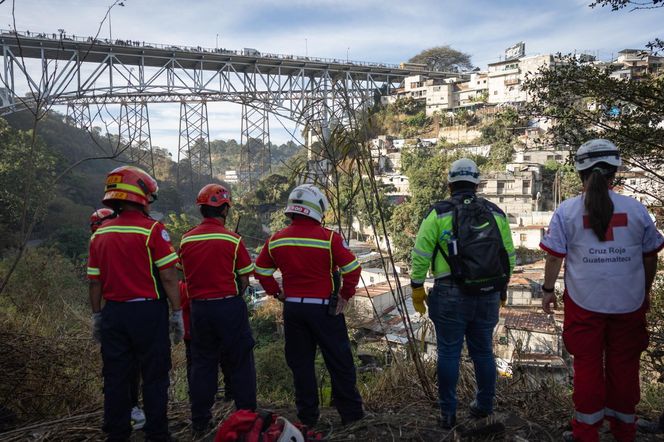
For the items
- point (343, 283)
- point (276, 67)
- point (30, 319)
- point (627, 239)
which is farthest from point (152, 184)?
point (276, 67)

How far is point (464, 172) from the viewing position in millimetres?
2801

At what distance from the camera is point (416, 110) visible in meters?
52.0

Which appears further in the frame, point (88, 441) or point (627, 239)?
point (88, 441)

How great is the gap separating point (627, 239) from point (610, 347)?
0.55 meters

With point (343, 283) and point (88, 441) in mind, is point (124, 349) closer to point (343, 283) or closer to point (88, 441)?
point (88, 441)

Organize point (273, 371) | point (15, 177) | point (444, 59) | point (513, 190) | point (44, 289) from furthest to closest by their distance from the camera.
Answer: point (444, 59) < point (513, 190) < point (15, 177) < point (273, 371) < point (44, 289)

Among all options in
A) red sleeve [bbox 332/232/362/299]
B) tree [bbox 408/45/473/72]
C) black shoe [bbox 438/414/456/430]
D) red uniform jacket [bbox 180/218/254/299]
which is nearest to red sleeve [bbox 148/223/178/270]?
red uniform jacket [bbox 180/218/254/299]

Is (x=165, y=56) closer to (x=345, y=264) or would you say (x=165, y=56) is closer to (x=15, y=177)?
(x=15, y=177)

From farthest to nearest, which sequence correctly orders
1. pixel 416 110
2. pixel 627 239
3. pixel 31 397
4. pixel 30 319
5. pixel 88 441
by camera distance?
pixel 416 110, pixel 30 319, pixel 31 397, pixel 88 441, pixel 627 239

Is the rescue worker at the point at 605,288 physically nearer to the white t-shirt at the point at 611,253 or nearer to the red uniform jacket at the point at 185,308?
the white t-shirt at the point at 611,253

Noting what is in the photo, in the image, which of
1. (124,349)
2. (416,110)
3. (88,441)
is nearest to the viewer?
(124,349)

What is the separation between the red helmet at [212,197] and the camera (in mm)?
3082

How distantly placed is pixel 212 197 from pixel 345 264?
1002 mm

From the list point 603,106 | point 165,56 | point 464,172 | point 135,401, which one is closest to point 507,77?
point 165,56
